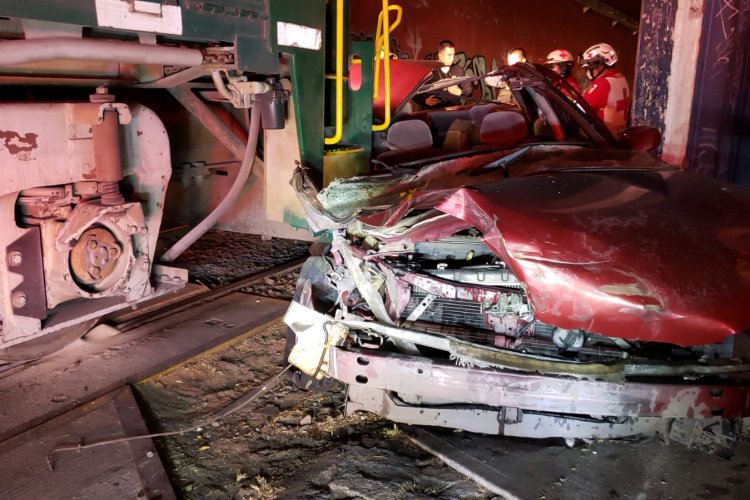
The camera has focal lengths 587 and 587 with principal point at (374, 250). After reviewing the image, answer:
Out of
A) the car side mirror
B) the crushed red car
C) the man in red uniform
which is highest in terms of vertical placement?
the man in red uniform

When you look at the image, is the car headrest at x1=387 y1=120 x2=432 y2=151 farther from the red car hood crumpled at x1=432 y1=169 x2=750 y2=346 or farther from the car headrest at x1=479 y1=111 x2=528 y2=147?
the red car hood crumpled at x1=432 y1=169 x2=750 y2=346

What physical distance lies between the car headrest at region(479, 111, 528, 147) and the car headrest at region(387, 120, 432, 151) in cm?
48

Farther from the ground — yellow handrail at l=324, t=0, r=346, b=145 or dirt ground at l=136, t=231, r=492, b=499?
yellow handrail at l=324, t=0, r=346, b=145

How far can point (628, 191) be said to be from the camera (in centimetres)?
288

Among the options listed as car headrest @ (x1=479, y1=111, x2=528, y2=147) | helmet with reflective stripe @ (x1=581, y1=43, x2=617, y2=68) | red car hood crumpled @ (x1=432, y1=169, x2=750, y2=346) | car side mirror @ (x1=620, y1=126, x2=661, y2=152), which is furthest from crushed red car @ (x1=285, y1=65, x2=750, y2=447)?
helmet with reflective stripe @ (x1=581, y1=43, x2=617, y2=68)

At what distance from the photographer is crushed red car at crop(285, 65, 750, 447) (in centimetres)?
224

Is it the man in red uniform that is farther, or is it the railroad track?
the man in red uniform

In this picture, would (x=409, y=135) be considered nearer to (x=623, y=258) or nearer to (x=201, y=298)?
(x=201, y=298)

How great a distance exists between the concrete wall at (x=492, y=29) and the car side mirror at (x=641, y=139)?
610 centimetres

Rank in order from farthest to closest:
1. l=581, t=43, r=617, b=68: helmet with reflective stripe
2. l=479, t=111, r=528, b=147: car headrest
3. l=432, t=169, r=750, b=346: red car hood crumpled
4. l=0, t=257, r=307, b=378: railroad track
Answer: l=581, t=43, r=617, b=68: helmet with reflective stripe
l=479, t=111, r=528, b=147: car headrest
l=0, t=257, r=307, b=378: railroad track
l=432, t=169, r=750, b=346: red car hood crumpled

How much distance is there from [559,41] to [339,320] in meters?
16.8

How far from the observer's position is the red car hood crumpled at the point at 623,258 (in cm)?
218

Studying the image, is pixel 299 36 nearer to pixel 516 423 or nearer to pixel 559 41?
pixel 516 423

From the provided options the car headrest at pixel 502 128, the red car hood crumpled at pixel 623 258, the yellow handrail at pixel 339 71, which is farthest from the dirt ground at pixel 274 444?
the car headrest at pixel 502 128
